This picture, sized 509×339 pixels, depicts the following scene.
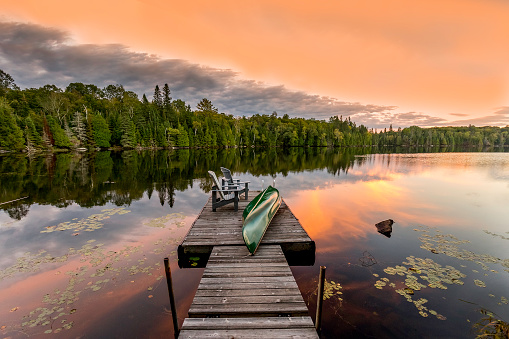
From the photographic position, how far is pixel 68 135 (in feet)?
200

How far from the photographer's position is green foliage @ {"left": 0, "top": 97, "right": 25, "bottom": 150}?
47.3 meters

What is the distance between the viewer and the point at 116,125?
7081cm

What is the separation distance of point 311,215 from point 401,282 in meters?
6.84

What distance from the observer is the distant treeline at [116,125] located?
181ft

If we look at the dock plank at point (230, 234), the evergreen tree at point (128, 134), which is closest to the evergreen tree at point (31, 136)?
the evergreen tree at point (128, 134)

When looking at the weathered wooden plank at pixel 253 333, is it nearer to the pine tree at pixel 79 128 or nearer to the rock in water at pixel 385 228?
the rock in water at pixel 385 228

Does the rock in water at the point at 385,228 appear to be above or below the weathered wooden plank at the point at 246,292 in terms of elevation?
below

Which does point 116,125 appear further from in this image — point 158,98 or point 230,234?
point 230,234

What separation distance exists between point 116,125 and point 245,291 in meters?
79.9

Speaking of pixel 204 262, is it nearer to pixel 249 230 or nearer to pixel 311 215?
pixel 249 230

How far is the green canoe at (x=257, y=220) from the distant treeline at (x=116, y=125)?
212 feet

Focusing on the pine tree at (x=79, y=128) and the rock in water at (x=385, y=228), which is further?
the pine tree at (x=79, y=128)

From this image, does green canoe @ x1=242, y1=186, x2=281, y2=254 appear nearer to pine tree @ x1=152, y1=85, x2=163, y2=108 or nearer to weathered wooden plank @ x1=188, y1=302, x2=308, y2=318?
weathered wooden plank @ x1=188, y1=302, x2=308, y2=318

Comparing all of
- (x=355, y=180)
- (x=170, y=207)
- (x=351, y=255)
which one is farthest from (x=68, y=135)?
(x=351, y=255)
